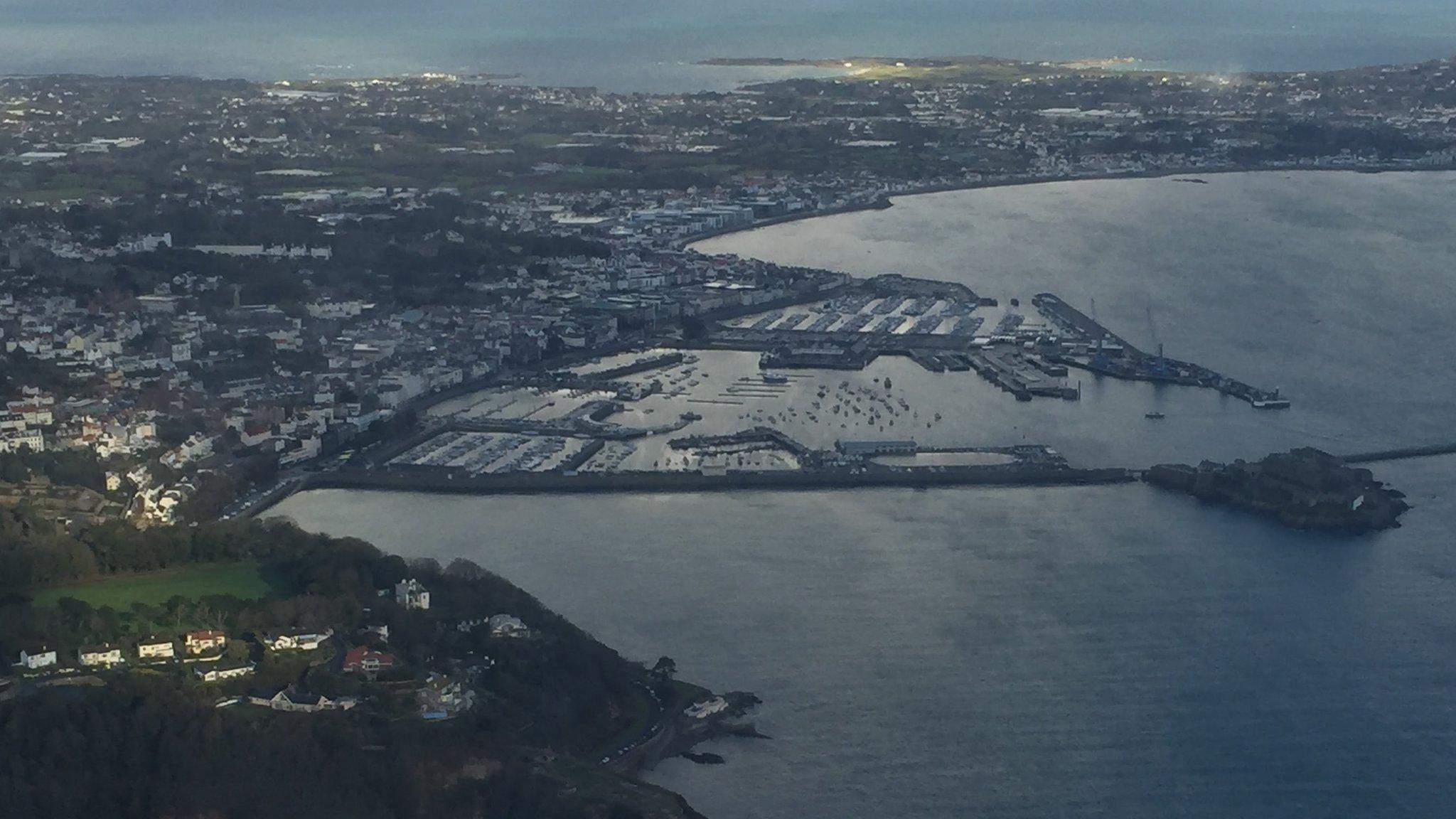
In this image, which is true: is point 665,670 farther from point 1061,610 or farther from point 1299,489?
point 1299,489

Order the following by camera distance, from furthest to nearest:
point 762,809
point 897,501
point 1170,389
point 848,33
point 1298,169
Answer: point 848,33 → point 1298,169 → point 1170,389 → point 897,501 → point 762,809

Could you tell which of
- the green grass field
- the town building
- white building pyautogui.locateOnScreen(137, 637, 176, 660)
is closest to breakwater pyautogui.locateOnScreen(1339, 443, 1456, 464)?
the green grass field

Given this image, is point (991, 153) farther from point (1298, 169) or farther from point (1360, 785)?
point (1360, 785)

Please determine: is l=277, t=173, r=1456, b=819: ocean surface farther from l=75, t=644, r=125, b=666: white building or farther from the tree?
l=75, t=644, r=125, b=666: white building

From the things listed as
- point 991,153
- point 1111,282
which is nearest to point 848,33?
point 991,153

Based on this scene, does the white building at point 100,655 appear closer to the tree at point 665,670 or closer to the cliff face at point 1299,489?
the tree at point 665,670

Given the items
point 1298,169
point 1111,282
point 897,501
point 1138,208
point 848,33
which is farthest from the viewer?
point 848,33
